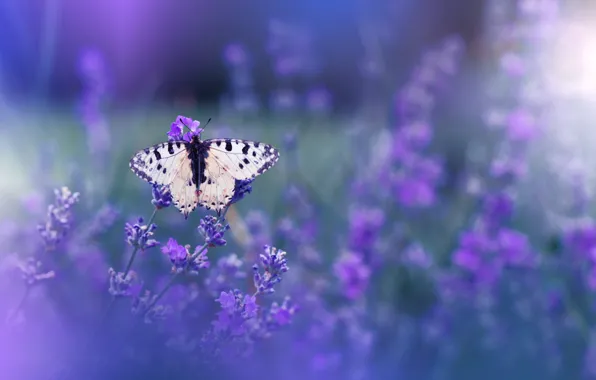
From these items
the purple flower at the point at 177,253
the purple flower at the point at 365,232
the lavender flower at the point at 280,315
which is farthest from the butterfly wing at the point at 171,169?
the purple flower at the point at 365,232

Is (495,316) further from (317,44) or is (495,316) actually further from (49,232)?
(317,44)

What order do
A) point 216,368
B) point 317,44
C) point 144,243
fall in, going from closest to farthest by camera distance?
point 144,243 < point 216,368 < point 317,44

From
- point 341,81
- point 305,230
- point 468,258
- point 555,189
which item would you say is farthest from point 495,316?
point 341,81

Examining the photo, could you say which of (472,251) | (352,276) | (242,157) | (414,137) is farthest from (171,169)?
(414,137)

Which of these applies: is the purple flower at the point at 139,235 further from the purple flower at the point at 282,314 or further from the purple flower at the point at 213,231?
the purple flower at the point at 282,314

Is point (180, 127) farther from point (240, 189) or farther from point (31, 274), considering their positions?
point (31, 274)

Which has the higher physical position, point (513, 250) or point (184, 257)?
point (513, 250)

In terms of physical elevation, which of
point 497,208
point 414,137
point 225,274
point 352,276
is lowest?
point 225,274
